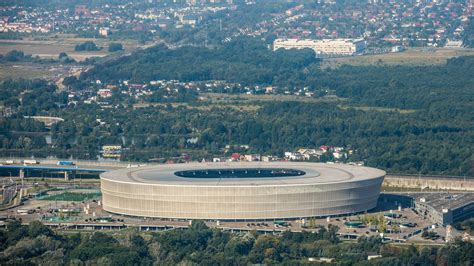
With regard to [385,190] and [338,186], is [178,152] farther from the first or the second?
[338,186]

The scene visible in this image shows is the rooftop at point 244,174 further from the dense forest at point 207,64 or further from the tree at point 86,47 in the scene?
the tree at point 86,47

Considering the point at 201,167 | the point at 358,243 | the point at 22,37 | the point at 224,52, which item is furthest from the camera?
the point at 224,52

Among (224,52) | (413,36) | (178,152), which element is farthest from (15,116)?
(413,36)

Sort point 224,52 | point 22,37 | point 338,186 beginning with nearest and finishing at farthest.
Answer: point 338,186 < point 22,37 < point 224,52

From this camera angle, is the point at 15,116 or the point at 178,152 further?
the point at 15,116

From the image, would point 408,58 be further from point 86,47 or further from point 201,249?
point 201,249

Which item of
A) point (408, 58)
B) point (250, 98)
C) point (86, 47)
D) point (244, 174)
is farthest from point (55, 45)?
point (244, 174)
